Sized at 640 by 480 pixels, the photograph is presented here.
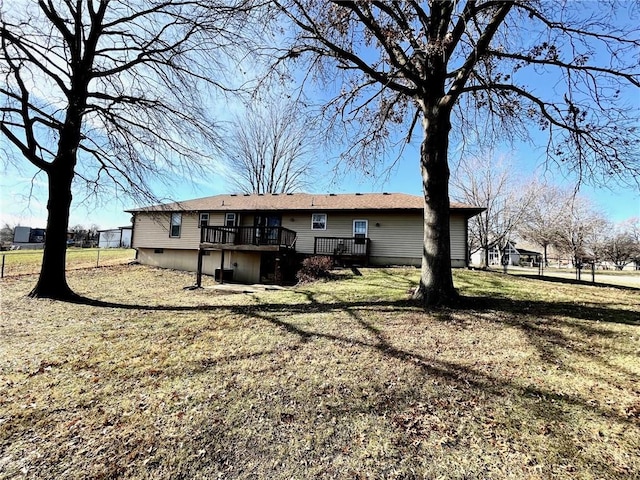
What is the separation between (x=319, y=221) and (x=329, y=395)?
46.3ft

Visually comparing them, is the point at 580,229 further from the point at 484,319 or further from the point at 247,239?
the point at 247,239

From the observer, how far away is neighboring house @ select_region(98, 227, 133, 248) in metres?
36.5

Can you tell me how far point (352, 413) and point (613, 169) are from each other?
7692mm

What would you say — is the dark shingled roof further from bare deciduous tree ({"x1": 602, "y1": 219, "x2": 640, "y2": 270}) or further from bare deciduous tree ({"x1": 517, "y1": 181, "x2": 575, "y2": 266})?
bare deciduous tree ({"x1": 602, "y1": 219, "x2": 640, "y2": 270})

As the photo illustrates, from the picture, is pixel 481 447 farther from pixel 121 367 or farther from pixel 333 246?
pixel 333 246

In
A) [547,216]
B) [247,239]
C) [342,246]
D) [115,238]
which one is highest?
[547,216]

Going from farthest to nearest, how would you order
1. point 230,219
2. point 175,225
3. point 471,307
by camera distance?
point 175,225, point 230,219, point 471,307

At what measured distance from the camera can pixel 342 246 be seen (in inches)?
647

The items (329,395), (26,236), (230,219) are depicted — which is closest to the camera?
(329,395)

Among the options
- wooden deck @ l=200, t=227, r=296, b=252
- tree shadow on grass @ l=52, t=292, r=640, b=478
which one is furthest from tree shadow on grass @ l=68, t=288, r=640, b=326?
wooden deck @ l=200, t=227, r=296, b=252

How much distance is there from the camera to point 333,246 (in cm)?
1662

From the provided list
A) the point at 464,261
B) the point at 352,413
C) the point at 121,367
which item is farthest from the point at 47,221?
the point at 464,261

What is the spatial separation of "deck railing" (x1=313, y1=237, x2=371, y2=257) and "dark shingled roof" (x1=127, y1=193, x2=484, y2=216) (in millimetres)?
1677

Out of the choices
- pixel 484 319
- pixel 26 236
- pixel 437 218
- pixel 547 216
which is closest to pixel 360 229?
pixel 437 218
